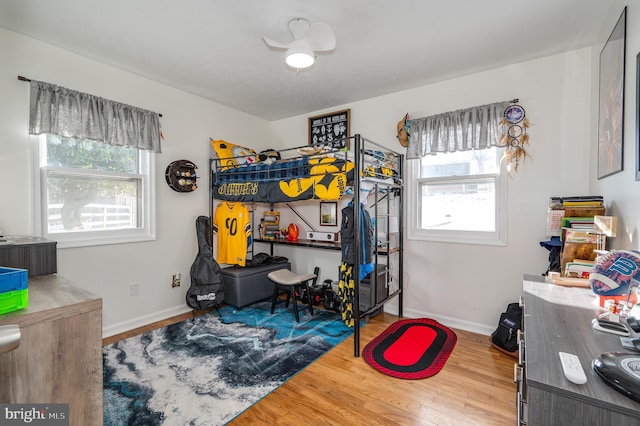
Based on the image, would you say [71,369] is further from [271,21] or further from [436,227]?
[436,227]

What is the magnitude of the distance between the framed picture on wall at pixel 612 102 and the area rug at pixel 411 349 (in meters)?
1.83

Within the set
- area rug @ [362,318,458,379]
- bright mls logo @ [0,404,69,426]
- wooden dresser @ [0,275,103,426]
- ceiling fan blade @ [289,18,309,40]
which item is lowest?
area rug @ [362,318,458,379]

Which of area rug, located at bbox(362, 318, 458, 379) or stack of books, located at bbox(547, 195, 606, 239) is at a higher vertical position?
stack of books, located at bbox(547, 195, 606, 239)

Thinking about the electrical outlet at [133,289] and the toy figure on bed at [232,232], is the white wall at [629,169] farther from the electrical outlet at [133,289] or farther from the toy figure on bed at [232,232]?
the electrical outlet at [133,289]

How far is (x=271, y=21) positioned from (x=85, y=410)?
243cm

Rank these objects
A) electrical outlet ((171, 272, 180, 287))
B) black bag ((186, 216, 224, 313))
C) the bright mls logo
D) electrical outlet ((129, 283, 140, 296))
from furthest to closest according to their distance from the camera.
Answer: electrical outlet ((171, 272, 180, 287))
black bag ((186, 216, 224, 313))
electrical outlet ((129, 283, 140, 296))
the bright mls logo

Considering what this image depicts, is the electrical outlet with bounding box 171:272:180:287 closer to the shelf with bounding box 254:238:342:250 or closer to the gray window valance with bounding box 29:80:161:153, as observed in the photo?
the shelf with bounding box 254:238:342:250

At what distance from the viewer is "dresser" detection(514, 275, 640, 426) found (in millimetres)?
744

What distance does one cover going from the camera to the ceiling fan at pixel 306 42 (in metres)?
1.93

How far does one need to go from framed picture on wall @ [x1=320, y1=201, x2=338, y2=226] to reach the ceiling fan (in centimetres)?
212

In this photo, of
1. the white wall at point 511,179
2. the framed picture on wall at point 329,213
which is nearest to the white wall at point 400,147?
the white wall at point 511,179

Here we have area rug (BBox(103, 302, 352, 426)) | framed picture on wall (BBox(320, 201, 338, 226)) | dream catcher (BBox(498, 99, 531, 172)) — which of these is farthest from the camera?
framed picture on wall (BBox(320, 201, 338, 226))

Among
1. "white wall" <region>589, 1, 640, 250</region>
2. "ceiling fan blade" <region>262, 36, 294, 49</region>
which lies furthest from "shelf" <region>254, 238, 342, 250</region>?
"white wall" <region>589, 1, 640, 250</region>

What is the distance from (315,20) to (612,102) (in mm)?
2043
